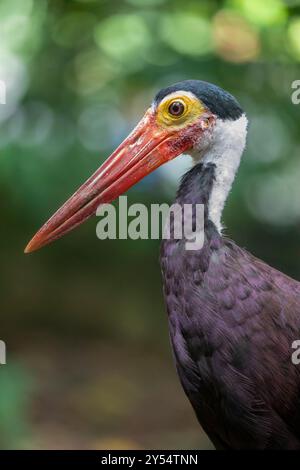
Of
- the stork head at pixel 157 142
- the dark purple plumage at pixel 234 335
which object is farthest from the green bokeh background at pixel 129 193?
the dark purple plumage at pixel 234 335

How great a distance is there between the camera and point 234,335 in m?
2.10

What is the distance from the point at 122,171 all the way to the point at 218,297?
0.47m

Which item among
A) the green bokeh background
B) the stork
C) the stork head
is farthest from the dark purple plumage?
the green bokeh background

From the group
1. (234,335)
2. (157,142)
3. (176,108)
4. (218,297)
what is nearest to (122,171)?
(157,142)

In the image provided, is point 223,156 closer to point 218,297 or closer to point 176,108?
point 176,108

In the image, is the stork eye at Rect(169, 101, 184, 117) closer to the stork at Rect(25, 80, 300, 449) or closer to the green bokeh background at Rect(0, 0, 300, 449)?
the stork at Rect(25, 80, 300, 449)

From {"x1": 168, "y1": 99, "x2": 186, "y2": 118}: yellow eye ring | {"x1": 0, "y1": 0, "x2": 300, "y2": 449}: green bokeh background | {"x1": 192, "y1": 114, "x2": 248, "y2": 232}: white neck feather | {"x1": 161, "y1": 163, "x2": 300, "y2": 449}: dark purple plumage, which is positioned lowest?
{"x1": 161, "y1": 163, "x2": 300, "y2": 449}: dark purple plumage

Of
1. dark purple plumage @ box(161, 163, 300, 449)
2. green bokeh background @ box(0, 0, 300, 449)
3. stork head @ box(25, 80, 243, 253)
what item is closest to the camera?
dark purple plumage @ box(161, 163, 300, 449)

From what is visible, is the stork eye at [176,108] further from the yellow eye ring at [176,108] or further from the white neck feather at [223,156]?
the white neck feather at [223,156]

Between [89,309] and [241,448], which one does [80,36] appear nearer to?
[241,448]

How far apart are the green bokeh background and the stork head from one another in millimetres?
721

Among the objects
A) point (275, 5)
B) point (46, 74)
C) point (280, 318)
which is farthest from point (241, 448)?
point (46, 74)

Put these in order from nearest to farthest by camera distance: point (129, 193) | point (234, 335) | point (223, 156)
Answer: point (234, 335)
point (223, 156)
point (129, 193)

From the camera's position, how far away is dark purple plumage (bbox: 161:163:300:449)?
6.93 ft
